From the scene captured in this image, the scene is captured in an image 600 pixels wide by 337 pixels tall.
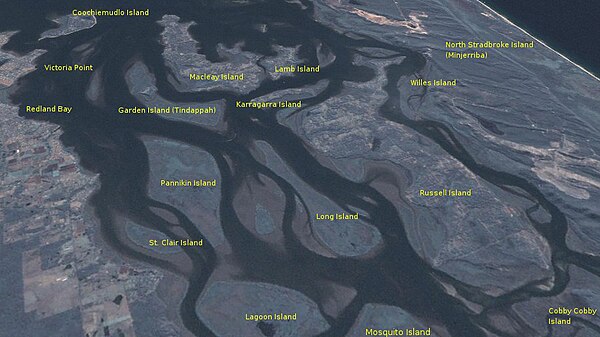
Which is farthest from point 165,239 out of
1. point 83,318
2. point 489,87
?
point 489,87

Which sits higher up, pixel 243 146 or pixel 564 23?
pixel 564 23

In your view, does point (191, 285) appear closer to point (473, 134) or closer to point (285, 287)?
point (285, 287)

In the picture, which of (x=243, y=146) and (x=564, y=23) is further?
(x=564, y=23)

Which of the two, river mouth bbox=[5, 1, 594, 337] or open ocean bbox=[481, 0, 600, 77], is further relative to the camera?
open ocean bbox=[481, 0, 600, 77]

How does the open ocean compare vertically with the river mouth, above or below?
above
